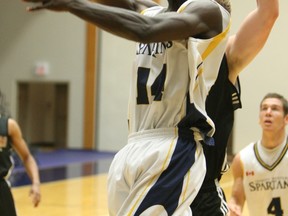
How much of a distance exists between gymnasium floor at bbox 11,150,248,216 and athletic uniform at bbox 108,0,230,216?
5.39 meters

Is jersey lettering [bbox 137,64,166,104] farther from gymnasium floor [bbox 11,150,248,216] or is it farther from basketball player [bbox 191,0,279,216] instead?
gymnasium floor [bbox 11,150,248,216]

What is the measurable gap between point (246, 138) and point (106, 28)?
18.9ft

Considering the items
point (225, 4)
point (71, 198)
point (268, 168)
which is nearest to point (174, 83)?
point (225, 4)

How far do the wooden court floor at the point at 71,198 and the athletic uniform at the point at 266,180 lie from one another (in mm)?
1784

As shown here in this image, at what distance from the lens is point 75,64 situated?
17.3 m

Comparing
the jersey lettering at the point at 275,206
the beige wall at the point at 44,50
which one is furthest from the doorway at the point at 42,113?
the jersey lettering at the point at 275,206

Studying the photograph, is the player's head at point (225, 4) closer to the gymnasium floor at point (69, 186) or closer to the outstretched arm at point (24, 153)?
the outstretched arm at point (24, 153)

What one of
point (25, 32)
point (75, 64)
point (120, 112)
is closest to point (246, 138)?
point (120, 112)

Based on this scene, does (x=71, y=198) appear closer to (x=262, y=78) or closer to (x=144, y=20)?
(x=262, y=78)

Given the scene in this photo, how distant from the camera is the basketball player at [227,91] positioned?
2.75 metres

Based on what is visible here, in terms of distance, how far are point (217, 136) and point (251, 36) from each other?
0.49 metres

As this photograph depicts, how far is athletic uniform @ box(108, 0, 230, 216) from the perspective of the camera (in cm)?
248

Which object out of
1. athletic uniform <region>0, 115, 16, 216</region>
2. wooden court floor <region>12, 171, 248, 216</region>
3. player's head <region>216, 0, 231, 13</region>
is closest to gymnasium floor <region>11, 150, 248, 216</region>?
wooden court floor <region>12, 171, 248, 216</region>

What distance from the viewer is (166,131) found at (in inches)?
100
